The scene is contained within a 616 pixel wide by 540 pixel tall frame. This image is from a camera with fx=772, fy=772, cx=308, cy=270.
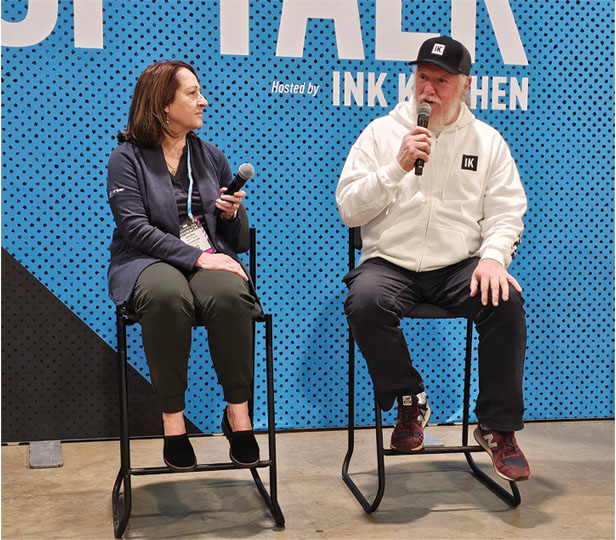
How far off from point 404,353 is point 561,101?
5.82 feet

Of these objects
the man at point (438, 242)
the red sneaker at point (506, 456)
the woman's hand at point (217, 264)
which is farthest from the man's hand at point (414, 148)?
the red sneaker at point (506, 456)

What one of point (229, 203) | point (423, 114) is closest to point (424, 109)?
point (423, 114)

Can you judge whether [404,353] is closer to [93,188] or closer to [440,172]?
[440,172]

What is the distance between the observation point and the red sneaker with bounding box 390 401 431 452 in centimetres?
261

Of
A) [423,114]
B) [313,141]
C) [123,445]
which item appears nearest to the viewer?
[123,445]

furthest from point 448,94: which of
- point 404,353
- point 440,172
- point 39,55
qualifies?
point 39,55

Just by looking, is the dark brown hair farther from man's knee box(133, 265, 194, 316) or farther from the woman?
man's knee box(133, 265, 194, 316)

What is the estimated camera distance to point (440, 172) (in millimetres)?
2836

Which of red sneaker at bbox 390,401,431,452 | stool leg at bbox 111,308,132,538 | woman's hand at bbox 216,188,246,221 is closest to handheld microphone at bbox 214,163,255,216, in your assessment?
woman's hand at bbox 216,188,246,221

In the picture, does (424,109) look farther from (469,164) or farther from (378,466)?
(378,466)

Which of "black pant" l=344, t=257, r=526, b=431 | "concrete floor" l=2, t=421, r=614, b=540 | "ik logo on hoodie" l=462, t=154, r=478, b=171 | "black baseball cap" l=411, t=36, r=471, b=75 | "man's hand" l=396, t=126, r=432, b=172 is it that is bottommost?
"concrete floor" l=2, t=421, r=614, b=540

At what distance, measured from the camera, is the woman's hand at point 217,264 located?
2.50 m

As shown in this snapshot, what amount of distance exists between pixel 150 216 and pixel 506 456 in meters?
1.41

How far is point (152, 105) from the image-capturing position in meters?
2.68
